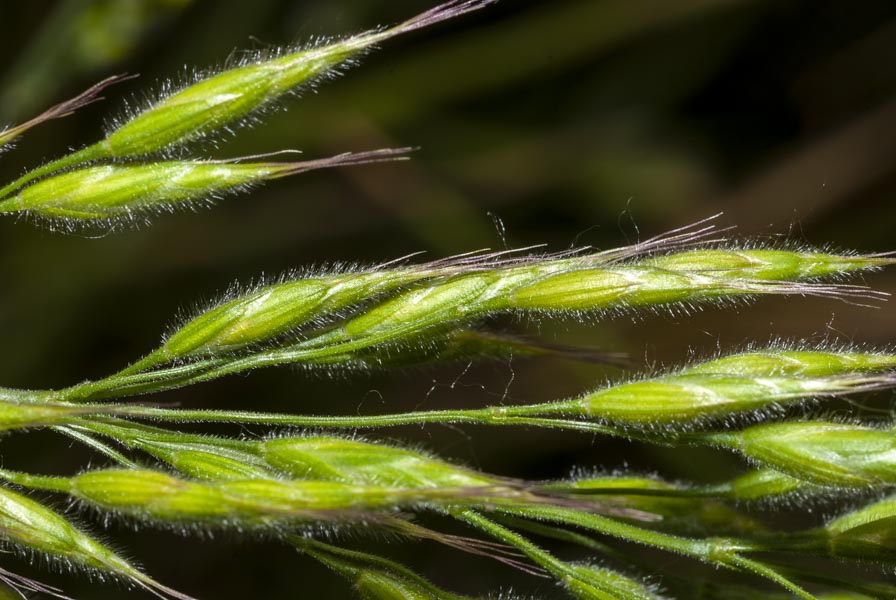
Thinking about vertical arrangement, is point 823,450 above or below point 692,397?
below

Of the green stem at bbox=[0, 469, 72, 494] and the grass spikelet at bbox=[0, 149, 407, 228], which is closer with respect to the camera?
the green stem at bbox=[0, 469, 72, 494]

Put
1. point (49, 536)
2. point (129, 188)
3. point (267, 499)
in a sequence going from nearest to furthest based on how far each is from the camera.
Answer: point (267, 499)
point (49, 536)
point (129, 188)

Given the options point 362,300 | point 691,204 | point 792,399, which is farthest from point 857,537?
point 691,204

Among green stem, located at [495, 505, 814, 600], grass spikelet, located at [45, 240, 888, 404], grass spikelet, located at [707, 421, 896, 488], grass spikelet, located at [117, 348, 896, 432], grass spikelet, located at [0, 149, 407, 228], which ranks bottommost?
green stem, located at [495, 505, 814, 600]

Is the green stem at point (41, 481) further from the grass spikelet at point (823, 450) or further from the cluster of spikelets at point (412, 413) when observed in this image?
the grass spikelet at point (823, 450)

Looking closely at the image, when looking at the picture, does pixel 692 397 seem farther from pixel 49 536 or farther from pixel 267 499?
pixel 49 536

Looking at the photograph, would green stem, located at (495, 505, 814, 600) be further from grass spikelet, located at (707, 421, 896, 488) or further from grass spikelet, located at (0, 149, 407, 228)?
grass spikelet, located at (0, 149, 407, 228)

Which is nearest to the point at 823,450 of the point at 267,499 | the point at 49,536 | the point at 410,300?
the point at 410,300

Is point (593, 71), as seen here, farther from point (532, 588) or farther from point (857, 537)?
point (857, 537)

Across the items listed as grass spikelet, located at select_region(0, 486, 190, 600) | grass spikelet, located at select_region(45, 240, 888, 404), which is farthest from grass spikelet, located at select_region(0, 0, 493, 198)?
grass spikelet, located at select_region(0, 486, 190, 600)

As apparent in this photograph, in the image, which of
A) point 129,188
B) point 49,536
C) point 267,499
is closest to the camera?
point 267,499
